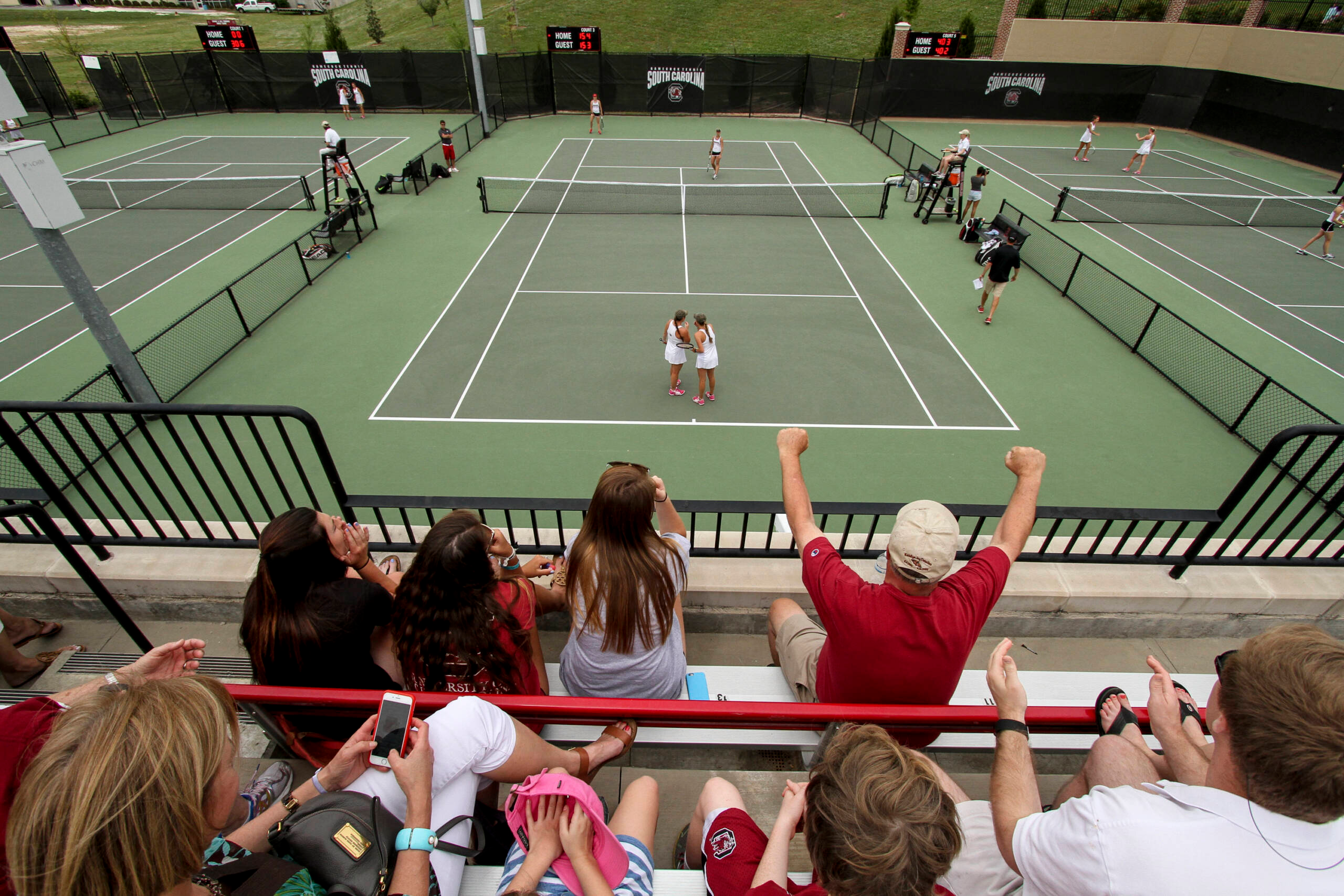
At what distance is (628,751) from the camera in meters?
2.89

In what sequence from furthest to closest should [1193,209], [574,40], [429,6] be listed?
[429,6] → [574,40] → [1193,209]

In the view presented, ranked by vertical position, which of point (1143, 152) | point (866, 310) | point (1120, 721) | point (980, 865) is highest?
point (1120, 721)

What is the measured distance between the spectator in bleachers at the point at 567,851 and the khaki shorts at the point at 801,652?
4.46 feet

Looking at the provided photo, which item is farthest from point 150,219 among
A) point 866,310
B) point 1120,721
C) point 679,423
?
point 1120,721

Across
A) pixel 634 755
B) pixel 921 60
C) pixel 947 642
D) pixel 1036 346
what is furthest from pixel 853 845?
pixel 921 60

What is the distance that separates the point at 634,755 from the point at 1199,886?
100 inches

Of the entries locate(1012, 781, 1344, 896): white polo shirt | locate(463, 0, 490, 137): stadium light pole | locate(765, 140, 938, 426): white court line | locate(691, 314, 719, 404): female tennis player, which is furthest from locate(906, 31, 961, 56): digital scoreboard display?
locate(1012, 781, 1344, 896): white polo shirt

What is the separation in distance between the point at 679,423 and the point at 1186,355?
887 centimetres

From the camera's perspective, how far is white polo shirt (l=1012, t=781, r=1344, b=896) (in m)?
1.52

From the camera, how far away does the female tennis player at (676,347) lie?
8695 millimetres

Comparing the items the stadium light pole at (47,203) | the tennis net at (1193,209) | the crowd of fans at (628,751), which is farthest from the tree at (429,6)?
the crowd of fans at (628,751)

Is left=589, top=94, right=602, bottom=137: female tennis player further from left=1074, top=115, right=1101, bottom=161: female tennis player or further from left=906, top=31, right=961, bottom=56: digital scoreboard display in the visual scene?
left=1074, top=115, right=1101, bottom=161: female tennis player

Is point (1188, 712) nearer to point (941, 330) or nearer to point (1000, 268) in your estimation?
point (941, 330)

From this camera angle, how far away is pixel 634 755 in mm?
3449
